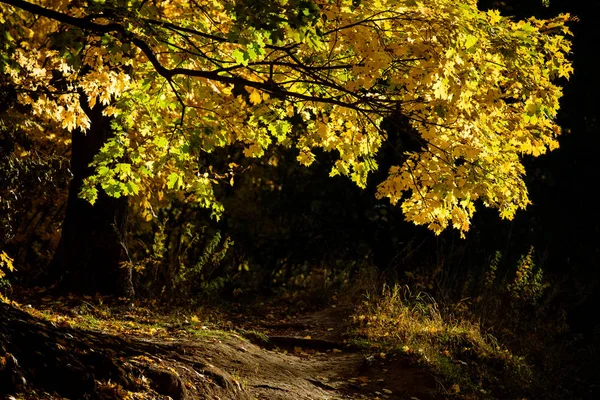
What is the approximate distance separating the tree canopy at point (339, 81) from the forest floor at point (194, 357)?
4.91 feet

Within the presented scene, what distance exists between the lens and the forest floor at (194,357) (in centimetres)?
446

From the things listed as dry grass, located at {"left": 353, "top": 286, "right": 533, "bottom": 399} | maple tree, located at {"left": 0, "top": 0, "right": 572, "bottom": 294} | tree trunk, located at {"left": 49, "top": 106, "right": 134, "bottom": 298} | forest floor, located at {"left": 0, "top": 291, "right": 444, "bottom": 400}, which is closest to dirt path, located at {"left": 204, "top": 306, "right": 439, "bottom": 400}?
forest floor, located at {"left": 0, "top": 291, "right": 444, "bottom": 400}

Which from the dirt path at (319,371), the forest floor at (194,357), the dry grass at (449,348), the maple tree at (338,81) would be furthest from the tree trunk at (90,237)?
the dry grass at (449,348)

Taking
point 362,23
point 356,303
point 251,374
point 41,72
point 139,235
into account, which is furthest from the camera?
point 139,235

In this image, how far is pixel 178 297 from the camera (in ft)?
36.4

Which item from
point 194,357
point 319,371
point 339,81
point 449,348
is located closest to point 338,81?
point 339,81

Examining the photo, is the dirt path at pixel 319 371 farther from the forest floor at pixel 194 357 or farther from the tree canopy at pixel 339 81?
the tree canopy at pixel 339 81

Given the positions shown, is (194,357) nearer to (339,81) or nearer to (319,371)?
(319,371)

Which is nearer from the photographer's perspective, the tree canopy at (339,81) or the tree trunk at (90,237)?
the tree canopy at (339,81)

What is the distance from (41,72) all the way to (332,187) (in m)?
8.58

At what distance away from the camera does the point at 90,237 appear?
10.1 meters

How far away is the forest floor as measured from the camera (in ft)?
14.6

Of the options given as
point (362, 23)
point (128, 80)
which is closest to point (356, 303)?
point (128, 80)

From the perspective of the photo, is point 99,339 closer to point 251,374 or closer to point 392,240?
Answer: point 251,374
